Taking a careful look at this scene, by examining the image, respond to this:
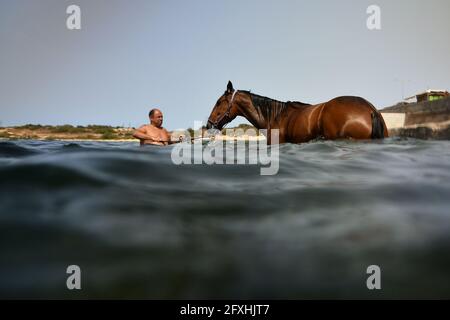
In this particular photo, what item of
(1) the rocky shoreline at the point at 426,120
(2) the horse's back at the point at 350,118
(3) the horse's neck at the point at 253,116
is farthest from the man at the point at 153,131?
(1) the rocky shoreline at the point at 426,120

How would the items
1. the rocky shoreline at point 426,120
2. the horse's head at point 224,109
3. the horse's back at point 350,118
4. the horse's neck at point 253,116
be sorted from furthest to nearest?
the rocky shoreline at point 426,120
the horse's head at point 224,109
the horse's neck at point 253,116
the horse's back at point 350,118

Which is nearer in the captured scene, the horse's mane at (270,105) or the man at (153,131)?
the man at (153,131)

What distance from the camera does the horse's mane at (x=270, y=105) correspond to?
8.62m

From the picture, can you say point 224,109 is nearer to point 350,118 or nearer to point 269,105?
point 269,105

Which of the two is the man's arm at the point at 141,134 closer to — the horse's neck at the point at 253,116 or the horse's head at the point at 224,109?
the horse's head at the point at 224,109

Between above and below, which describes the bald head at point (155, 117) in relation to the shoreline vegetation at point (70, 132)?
below

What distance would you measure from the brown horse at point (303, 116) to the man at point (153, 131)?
1.33 m

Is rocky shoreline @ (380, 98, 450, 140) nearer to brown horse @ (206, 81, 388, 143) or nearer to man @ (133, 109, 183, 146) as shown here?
brown horse @ (206, 81, 388, 143)

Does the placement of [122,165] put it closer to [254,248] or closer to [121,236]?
[121,236]

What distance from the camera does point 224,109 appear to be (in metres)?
9.16

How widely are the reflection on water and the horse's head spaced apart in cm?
602

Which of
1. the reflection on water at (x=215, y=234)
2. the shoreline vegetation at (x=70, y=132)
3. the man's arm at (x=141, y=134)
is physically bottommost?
the reflection on water at (x=215, y=234)

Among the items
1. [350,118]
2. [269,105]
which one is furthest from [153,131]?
[350,118]

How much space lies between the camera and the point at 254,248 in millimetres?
1833
